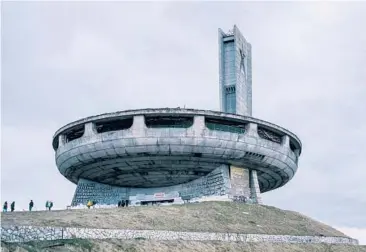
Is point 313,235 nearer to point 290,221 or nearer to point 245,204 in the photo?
point 290,221

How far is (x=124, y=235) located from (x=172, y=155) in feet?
61.6

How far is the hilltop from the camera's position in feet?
90.0

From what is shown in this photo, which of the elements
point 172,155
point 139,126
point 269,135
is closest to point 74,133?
point 139,126

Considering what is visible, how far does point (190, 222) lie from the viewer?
3547cm

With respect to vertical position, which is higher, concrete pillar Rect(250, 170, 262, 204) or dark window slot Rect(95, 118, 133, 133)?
dark window slot Rect(95, 118, 133, 133)

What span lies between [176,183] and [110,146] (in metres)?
8.20

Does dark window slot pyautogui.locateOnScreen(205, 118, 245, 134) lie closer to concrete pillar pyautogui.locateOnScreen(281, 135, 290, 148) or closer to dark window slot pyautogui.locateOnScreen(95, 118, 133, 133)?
concrete pillar pyautogui.locateOnScreen(281, 135, 290, 148)

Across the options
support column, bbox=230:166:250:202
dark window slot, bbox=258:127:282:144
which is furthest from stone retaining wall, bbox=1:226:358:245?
dark window slot, bbox=258:127:282:144

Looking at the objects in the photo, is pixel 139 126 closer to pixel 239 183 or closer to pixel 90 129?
pixel 90 129

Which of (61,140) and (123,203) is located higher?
(61,140)

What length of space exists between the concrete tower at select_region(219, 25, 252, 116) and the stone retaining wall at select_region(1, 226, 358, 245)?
880 inches

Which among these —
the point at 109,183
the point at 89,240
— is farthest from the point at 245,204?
the point at 89,240

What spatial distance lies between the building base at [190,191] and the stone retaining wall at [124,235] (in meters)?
11.6

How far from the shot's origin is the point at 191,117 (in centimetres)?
4725
